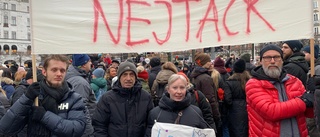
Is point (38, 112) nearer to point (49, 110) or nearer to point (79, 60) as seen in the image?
point (49, 110)

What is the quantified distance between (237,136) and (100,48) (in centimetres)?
334

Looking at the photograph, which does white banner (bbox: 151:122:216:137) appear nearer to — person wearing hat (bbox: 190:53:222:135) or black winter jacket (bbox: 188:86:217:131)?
black winter jacket (bbox: 188:86:217:131)

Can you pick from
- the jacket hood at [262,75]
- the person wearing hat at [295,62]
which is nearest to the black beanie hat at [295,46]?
the person wearing hat at [295,62]

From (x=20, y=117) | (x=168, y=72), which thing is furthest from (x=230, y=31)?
(x=20, y=117)

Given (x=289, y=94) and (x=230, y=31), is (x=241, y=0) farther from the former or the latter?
(x=289, y=94)

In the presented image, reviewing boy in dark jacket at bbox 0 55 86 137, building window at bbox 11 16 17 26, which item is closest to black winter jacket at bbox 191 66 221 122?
boy in dark jacket at bbox 0 55 86 137

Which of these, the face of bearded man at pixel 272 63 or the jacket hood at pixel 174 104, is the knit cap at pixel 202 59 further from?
the jacket hood at pixel 174 104

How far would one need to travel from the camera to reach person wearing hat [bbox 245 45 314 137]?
325cm

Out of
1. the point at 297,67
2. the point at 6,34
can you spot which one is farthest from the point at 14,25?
the point at 297,67

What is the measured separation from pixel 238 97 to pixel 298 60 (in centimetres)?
151

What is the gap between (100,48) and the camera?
397 cm

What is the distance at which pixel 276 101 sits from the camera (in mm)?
3350

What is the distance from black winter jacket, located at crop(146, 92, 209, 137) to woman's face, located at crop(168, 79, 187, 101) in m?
0.05

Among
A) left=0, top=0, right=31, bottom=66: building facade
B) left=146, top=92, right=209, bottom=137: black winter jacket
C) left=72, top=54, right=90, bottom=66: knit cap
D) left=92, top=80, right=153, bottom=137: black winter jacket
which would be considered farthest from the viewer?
left=0, top=0, right=31, bottom=66: building facade
